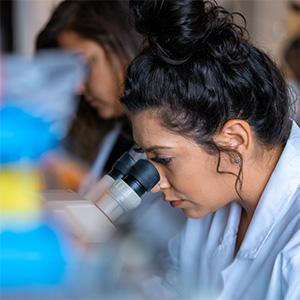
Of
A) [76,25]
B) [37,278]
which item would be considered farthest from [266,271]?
[76,25]

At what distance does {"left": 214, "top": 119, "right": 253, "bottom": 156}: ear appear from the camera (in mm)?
1128

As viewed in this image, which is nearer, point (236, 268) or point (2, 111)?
point (2, 111)

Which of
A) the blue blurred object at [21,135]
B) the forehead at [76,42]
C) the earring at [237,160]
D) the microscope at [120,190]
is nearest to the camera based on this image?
the blue blurred object at [21,135]

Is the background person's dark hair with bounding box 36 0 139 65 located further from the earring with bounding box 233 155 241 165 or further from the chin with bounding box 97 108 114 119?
the earring with bounding box 233 155 241 165

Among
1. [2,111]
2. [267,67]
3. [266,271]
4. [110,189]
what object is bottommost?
[266,271]

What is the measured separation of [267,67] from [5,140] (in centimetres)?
80

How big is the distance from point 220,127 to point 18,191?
0.68 meters

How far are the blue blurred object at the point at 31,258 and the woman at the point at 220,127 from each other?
60cm

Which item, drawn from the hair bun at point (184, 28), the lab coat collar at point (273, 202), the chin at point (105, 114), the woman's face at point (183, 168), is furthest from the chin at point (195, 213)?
the chin at point (105, 114)

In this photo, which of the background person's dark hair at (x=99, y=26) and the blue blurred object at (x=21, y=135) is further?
the background person's dark hair at (x=99, y=26)

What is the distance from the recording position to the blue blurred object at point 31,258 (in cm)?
48

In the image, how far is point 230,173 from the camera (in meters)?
1.19

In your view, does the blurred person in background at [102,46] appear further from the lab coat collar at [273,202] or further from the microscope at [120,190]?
the lab coat collar at [273,202]

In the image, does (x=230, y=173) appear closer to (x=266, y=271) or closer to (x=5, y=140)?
(x=266, y=271)
